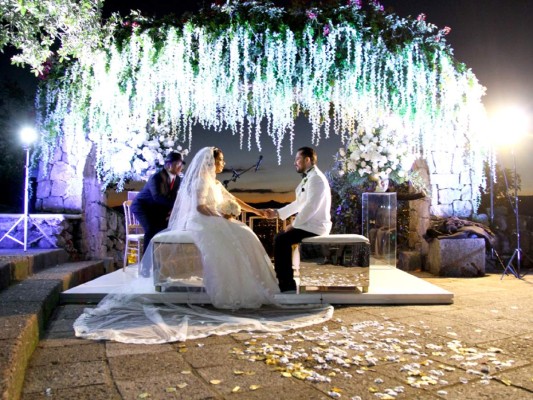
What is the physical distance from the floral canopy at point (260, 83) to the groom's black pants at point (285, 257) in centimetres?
229

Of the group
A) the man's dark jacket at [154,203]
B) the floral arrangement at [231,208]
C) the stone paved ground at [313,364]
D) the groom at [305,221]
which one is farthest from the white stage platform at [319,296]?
the man's dark jacket at [154,203]

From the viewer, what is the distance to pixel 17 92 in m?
12.4

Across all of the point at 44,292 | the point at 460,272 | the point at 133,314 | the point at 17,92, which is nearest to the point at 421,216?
the point at 460,272

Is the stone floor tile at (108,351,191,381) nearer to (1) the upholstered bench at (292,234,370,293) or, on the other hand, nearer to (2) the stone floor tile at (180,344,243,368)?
(2) the stone floor tile at (180,344,243,368)

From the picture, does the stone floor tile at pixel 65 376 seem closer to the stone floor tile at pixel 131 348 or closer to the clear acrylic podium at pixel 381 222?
the stone floor tile at pixel 131 348

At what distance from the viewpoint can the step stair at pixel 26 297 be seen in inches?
83.5

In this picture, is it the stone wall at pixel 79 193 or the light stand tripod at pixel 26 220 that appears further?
the stone wall at pixel 79 193

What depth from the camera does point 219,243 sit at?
418cm

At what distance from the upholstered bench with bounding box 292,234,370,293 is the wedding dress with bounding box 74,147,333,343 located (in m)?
0.33

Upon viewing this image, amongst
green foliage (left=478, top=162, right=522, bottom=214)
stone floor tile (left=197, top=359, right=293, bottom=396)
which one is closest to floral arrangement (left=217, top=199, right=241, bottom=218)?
stone floor tile (left=197, top=359, right=293, bottom=396)

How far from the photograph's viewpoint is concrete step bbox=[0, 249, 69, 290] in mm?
4150

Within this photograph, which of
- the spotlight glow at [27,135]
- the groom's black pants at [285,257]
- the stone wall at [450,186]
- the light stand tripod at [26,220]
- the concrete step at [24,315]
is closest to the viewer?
the concrete step at [24,315]

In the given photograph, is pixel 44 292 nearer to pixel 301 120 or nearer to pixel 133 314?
pixel 133 314

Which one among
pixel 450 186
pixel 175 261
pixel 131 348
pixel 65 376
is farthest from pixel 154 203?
pixel 450 186
